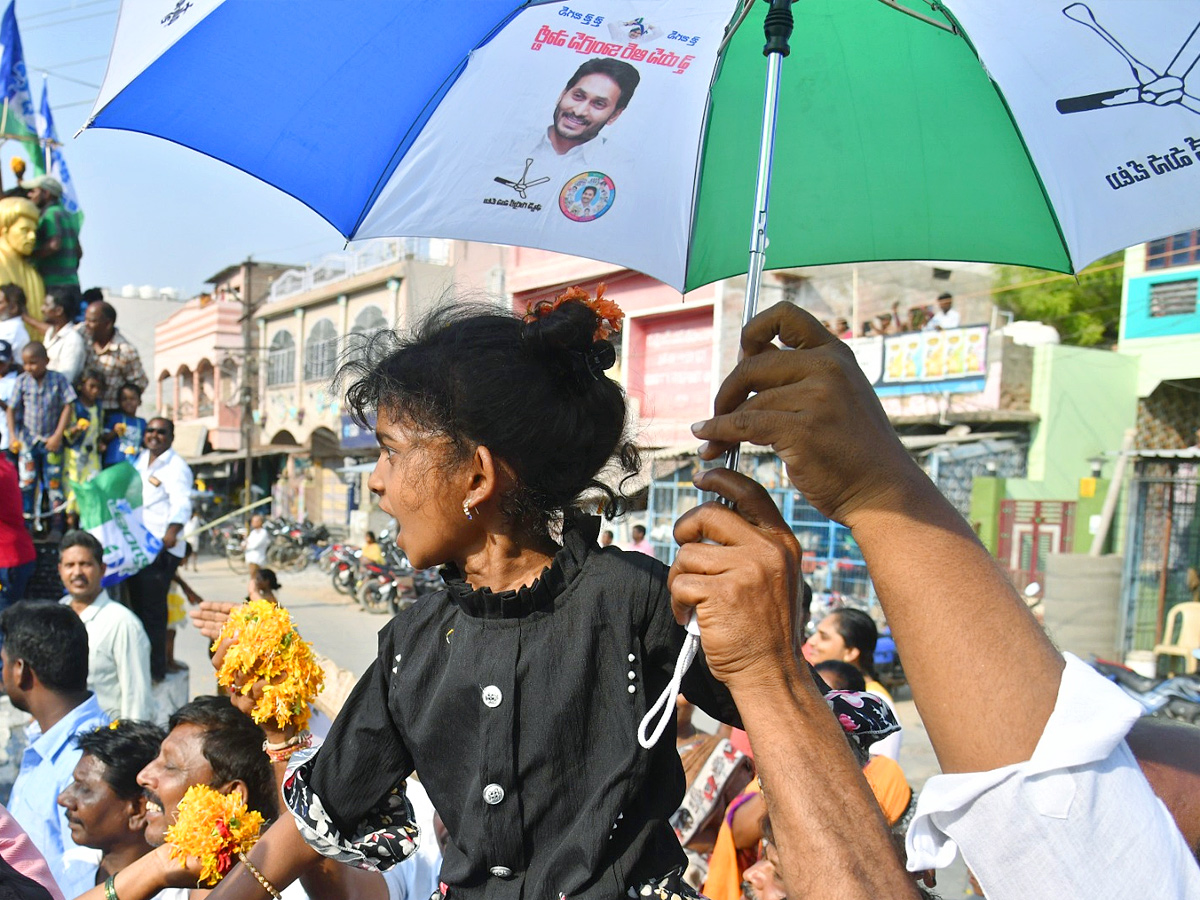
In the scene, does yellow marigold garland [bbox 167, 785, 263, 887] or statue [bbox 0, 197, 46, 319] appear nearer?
yellow marigold garland [bbox 167, 785, 263, 887]

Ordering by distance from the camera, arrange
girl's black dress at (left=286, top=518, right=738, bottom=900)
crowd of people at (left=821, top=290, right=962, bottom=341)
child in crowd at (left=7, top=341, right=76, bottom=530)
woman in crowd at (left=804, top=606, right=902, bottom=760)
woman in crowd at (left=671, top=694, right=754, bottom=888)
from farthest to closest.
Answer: crowd of people at (left=821, top=290, right=962, bottom=341)
child in crowd at (left=7, top=341, right=76, bottom=530)
woman in crowd at (left=804, top=606, right=902, bottom=760)
woman in crowd at (left=671, top=694, right=754, bottom=888)
girl's black dress at (left=286, top=518, right=738, bottom=900)

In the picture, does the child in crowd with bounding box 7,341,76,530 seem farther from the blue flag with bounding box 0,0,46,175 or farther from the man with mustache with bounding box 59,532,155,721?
the blue flag with bounding box 0,0,46,175

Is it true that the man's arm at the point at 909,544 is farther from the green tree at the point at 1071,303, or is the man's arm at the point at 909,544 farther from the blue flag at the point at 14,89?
the green tree at the point at 1071,303

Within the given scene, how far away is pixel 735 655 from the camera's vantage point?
1.16m

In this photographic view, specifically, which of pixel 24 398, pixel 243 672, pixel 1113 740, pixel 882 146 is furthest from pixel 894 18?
pixel 24 398

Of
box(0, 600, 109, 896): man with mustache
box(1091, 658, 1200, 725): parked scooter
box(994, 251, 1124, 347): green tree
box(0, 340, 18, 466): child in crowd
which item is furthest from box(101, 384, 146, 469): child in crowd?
box(994, 251, 1124, 347): green tree

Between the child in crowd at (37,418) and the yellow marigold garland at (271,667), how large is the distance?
4956 millimetres

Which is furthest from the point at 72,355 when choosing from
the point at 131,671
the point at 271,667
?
the point at 271,667

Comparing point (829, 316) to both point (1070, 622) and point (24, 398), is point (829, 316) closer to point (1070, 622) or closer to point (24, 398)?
point (1070, 622)

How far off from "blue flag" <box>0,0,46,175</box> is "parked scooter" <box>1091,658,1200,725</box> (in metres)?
9.35

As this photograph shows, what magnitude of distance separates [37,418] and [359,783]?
230 inches

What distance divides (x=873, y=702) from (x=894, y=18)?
1309 millimetres

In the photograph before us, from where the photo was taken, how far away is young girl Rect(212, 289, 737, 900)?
1561mm

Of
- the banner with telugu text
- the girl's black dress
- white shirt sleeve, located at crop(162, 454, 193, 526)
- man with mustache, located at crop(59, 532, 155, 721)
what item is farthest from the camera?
white shirt sleeve, located at crop(162, 454, 193, 526)
